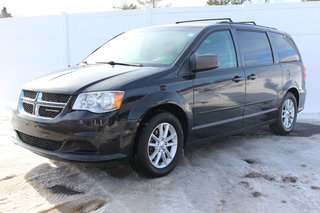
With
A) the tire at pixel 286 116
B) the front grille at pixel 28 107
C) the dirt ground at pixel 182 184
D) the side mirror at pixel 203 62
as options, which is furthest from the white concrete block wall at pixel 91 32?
the front grille at pixel 28 107

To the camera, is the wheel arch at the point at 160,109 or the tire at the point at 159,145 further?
the tire at the point at 159,145

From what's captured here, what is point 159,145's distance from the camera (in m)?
4.66

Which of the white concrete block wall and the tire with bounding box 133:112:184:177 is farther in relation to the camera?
the white concrete block wall

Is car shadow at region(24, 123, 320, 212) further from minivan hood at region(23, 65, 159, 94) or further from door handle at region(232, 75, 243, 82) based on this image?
door handle at region(232, 75, 243, 82)

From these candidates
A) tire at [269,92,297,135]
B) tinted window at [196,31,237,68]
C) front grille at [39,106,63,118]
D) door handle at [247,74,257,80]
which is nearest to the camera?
front grille at [39,106,63,118]

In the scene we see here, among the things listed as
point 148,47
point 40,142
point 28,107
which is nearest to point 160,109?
point 148,47

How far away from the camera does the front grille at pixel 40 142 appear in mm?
4323

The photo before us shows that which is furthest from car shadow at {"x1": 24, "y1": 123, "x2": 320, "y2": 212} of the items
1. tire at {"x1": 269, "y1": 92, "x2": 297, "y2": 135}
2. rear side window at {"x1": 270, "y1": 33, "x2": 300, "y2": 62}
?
rear side window at {"x1": 270, "y1": 33, "x2": 300, "y2": 62}

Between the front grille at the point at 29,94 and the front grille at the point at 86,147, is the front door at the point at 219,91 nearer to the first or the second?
the front grille at the point at 86,147

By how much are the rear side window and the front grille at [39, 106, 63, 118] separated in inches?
154

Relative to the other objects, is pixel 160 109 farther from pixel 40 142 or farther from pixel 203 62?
pixel 40 142

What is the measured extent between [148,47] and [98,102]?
1504mm

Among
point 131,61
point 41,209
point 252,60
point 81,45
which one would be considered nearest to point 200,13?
point 81,45

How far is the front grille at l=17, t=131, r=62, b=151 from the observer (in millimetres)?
4323
